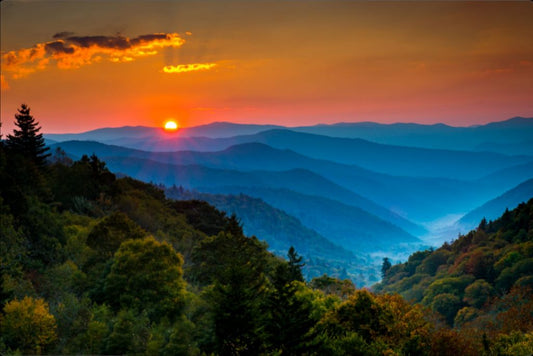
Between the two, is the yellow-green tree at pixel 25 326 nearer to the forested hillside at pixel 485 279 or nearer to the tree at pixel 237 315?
the tree at pixel 237 315

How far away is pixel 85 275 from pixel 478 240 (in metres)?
107

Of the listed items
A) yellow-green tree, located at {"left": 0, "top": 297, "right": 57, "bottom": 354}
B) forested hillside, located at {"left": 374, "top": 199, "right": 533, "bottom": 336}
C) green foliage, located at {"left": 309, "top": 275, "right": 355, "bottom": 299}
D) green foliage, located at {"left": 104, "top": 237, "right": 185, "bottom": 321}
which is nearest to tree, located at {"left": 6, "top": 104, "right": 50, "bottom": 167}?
green foliage, located at {"left": 104, "top": 237, "right": 185, "bottom": 321}

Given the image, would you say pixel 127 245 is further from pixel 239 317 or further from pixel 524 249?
pixel 524 249

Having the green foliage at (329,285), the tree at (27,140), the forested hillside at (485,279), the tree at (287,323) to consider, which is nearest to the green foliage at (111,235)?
the tree at (287,323)

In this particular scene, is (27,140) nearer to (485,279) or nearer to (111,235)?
(111,235)

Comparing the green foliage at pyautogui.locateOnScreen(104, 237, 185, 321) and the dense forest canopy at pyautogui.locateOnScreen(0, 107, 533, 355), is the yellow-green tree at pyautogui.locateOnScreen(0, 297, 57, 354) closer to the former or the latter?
the dense forest canopy at pyautogui.locateOnScreen(0, 107, 533, 355)

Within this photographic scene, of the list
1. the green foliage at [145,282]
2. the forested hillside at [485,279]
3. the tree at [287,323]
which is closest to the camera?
the tree at [287,323]

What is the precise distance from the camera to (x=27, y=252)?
28.4 meters

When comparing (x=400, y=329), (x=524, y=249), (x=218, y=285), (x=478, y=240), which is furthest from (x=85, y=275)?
(x=478, y=240)

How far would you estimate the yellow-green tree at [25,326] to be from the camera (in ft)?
67.7

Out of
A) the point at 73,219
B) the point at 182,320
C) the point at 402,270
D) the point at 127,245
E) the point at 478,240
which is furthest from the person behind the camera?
the point at 402,270

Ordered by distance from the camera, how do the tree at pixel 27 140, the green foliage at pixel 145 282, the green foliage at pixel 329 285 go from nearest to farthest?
the green foliage at pixel 145 282 → the green foliage at pixel 329 285 → the tree at pixel 27 140

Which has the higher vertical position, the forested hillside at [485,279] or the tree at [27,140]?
the tree at [27,140]

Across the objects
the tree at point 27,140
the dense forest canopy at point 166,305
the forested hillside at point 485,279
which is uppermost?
the tree at point 27,140
